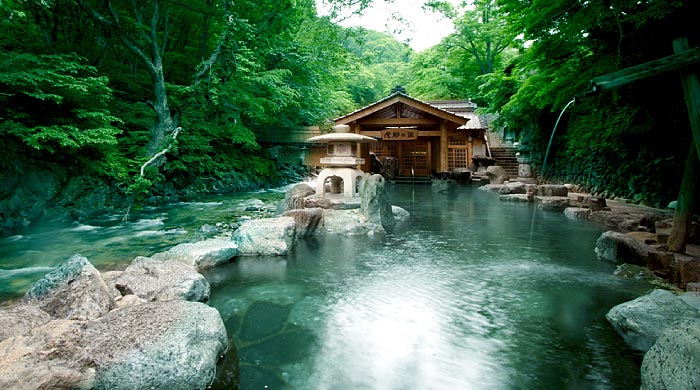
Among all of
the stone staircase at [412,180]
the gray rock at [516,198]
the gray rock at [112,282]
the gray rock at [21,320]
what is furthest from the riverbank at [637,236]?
the stone staircase at [412,180]

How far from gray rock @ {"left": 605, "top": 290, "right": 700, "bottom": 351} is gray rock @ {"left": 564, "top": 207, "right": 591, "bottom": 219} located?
6.96 meters

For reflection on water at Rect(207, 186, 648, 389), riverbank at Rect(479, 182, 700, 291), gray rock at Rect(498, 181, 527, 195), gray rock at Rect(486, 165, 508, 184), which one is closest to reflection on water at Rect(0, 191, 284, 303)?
reflection on water at Rect(207, 186, 648, 389)

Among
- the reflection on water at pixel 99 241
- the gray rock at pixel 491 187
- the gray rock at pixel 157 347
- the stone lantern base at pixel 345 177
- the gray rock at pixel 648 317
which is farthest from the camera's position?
the gray rock at pixel 491 187

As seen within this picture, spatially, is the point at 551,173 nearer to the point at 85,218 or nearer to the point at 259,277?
the point at 259,277

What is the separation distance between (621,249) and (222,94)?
1435cm

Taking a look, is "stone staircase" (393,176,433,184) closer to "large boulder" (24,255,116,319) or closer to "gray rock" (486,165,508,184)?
"gray rock" (486,165,508,184)

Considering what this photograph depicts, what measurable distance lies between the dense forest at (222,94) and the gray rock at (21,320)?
690cm

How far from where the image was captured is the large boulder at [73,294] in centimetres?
374

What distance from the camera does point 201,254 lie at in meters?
6.25

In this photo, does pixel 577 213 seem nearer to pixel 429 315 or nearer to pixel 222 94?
pixel 429 315

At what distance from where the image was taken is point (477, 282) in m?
5.62

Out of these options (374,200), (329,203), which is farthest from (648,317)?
(329,203)

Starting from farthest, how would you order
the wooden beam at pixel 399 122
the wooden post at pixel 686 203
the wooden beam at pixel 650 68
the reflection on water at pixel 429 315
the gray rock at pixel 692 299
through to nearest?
the wooden beam at pixel 399 122, the wooden post at pixel 686 203, the wooden beam at pixel 650 68, the gray rock at pixel 692 299, the reflection on water at pixel 429 315

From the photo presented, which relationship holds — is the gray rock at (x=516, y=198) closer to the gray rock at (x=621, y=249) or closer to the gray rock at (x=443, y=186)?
the gray rock at (x=443, y=186)
